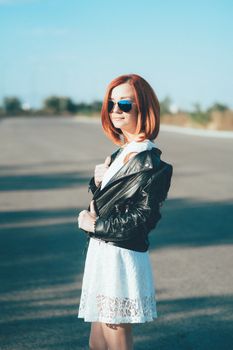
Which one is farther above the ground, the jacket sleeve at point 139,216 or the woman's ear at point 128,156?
the woman's ear at point 128,156

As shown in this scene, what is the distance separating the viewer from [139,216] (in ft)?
8.09

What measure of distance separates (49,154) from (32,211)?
9.78 meters

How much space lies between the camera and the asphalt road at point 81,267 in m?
3.92

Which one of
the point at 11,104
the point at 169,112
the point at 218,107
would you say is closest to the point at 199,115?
the point at 218,107

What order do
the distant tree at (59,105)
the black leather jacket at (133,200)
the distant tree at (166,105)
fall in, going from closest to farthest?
1. the black leather jacket at (133,200)
2. the distant tree at (166,105)
3. the distant tree at (59,105)

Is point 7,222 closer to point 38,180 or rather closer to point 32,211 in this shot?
point 32,211

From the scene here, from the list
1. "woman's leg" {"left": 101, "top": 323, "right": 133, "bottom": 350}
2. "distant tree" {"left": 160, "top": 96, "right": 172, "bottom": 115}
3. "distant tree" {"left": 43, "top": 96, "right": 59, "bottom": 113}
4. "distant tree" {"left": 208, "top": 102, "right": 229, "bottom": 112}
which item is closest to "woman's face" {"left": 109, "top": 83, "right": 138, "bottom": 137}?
"woman's leg" {"left": 101, "top": 323, "right": 133, "bottom": 350}

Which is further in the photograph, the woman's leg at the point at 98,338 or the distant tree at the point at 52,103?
the distant tree at the point at 52,103

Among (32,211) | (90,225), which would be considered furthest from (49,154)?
(90,225)

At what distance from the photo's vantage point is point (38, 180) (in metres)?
11.9

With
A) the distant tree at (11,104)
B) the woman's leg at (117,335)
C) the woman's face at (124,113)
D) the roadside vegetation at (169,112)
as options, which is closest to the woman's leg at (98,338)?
the woman's leg at (117,335)

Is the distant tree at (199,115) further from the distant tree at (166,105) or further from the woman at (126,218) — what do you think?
the woman at (126,218)

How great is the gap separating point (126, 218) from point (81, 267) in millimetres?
3149

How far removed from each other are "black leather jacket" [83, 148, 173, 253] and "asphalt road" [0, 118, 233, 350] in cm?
145
